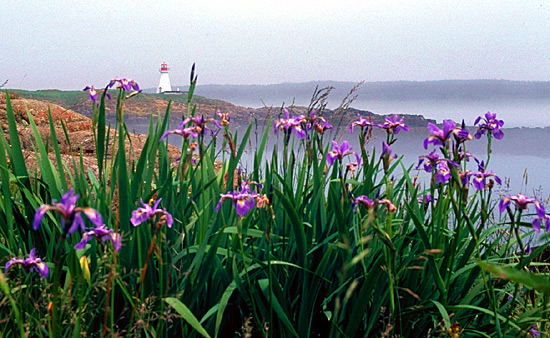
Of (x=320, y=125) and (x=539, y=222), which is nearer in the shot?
(x=539, y=222)

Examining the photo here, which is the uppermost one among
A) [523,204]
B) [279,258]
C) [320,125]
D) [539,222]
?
[320,125]

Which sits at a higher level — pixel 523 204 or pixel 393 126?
pixel 393 126

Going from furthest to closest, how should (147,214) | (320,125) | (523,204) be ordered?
(320,125) < (523,204) < (147,214)

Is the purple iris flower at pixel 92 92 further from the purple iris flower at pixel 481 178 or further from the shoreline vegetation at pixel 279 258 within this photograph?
the purple iris flower at pixel 481 178

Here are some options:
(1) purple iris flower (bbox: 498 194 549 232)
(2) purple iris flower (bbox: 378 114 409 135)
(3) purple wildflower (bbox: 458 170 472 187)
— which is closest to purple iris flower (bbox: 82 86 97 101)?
(2) purple iris flower (bbox: 378 114 409 135)

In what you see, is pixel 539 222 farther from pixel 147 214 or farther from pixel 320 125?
pixel 147 214

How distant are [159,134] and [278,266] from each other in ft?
2.66

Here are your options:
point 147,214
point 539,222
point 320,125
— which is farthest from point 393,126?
point 147,214

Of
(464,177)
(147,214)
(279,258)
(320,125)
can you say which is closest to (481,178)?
(464,177)

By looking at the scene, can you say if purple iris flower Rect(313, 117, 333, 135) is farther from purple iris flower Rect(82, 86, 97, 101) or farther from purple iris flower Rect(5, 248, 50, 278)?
purple iris flower Rect(5, 248, 50, 278)

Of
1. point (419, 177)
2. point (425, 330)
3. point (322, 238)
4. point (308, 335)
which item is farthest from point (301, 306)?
point (419, 177)

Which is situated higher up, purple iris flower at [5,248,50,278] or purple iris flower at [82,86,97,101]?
purple iris flower at [82,86,97,101]

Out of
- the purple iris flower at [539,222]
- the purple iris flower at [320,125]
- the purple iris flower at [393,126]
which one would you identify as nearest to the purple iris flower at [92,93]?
the purple iris flower at [320,125]

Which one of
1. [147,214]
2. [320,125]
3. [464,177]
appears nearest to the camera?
[147,214]
